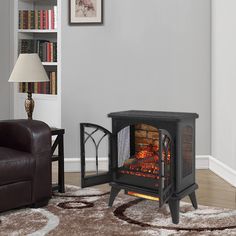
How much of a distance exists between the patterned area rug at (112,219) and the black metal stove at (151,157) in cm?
12

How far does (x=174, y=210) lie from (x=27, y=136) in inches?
45.7

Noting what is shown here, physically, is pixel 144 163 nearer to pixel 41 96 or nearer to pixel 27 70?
pixel 27 70

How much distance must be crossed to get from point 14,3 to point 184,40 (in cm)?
196

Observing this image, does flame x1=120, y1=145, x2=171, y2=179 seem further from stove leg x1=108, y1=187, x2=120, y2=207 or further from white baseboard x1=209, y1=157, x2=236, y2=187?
white baseboard x1=209, y1=157, x2=236, y2=187

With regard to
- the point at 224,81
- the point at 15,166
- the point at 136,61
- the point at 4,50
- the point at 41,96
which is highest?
the point at 4,50

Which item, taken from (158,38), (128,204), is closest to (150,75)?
(158,38)

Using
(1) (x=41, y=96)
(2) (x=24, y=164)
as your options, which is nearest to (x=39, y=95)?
(1) (x=41, y=96)

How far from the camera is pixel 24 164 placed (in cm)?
356

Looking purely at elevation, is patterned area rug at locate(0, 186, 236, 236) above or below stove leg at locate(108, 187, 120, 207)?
below

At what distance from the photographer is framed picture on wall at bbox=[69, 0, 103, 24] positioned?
5.09 m

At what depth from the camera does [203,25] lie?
518cm

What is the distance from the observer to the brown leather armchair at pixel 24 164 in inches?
137

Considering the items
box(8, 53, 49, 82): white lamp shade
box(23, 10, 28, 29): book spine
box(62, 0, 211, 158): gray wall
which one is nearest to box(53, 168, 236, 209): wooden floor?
box(62, 0, 211, 158): gray wall

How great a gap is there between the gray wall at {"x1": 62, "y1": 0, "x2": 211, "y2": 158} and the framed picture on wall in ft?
0.19
